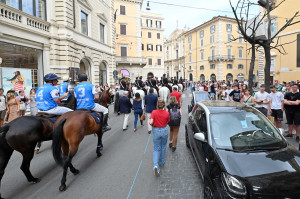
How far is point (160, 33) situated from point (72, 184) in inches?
1967

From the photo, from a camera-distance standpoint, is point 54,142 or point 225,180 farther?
point 54,142

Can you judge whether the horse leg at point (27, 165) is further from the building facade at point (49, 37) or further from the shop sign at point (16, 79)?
the shop sign at point (16, 79)

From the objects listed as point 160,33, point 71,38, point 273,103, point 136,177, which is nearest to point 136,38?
point 160,33

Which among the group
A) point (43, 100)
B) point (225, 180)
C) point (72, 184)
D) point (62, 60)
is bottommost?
point (72, 184)

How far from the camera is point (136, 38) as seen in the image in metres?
40.2

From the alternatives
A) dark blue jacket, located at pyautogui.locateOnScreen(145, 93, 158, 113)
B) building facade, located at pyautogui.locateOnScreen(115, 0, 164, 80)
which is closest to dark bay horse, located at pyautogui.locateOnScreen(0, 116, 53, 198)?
dark blue jacket, located at pyautogui.locateOnScreen(145, 93, 158, 113)

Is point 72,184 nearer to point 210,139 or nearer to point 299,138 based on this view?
point 210,139

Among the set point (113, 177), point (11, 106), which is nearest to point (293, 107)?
point (113, 177)

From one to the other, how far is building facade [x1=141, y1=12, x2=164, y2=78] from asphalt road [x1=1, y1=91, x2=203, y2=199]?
139 feet

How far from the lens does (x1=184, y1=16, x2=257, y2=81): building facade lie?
46656 millimetres

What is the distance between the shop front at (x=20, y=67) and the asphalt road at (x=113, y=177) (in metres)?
6.93

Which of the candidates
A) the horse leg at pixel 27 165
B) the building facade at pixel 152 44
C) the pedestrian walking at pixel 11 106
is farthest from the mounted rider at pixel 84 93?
the building facade at pixel 152 44

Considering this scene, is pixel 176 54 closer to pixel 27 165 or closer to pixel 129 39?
pixel 129 39

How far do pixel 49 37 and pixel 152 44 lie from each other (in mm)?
37046
